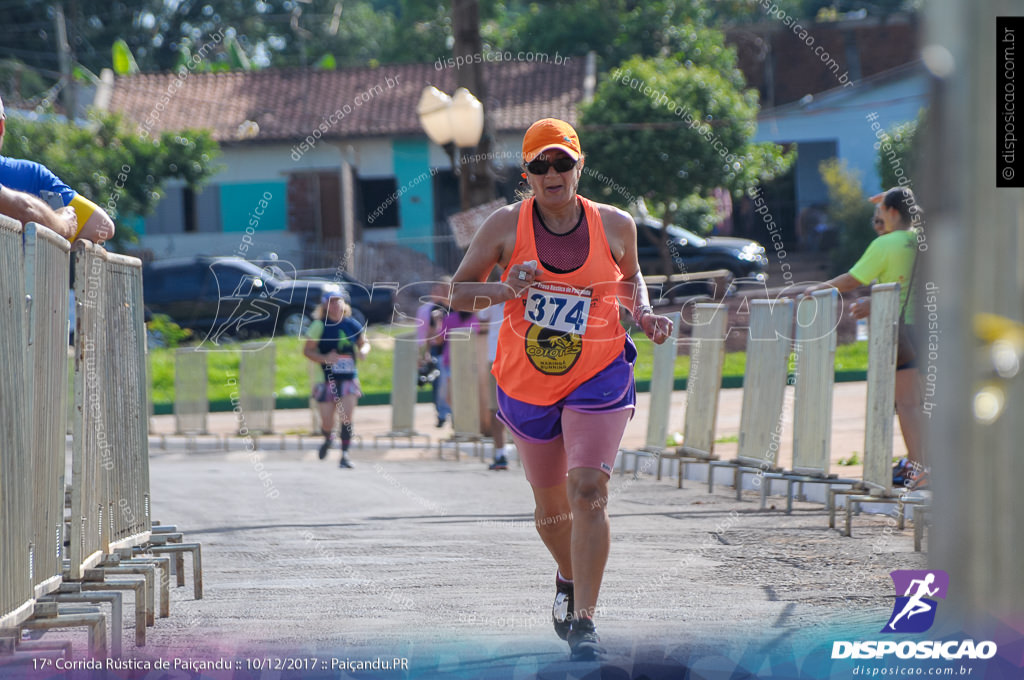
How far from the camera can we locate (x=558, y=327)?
197 inches

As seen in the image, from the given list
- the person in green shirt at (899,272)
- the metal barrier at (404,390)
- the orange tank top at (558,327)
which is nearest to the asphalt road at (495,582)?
the person in green shirt at (899,272)

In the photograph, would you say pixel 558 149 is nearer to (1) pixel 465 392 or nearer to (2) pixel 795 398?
(2) pixel 795 398

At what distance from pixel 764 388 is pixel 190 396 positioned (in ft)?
34.6

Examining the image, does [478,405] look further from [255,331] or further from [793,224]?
[793,224]

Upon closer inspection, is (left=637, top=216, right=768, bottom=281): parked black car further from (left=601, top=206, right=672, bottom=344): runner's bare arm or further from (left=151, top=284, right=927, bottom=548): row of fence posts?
(left=601, top=206, right=672, bottom=344): runner's bare arm

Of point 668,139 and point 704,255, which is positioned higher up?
point 668,139

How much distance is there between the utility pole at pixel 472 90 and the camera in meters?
15.0

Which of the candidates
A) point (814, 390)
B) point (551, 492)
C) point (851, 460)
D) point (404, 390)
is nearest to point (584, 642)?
point (551, 492)

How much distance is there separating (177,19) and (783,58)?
21825 mm

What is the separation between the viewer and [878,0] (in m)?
48.5

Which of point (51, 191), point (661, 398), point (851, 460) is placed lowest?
point (851, 460)

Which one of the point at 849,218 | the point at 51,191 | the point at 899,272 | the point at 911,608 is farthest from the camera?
the point at 849,218

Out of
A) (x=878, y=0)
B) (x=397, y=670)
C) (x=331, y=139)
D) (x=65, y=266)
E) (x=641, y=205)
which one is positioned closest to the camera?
(x=397, y=670)

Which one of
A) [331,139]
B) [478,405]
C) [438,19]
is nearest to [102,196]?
[331,139]
